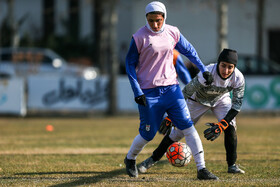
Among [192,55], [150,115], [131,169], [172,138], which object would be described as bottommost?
[131,169]

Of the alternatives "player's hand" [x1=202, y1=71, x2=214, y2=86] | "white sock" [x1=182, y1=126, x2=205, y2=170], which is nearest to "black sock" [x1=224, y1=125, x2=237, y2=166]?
"white sock" [x1=182, y1=126, x2=205, y2=170]

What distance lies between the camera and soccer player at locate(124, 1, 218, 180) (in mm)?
7652

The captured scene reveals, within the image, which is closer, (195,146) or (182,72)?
(195,146)

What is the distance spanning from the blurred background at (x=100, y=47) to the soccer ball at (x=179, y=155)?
12.2m

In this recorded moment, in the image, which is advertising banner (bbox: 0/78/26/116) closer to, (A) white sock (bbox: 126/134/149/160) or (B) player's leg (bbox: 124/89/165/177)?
(A) white sock (bbox: 126/134/149/160)

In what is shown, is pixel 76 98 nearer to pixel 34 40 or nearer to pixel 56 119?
pixel 56 119

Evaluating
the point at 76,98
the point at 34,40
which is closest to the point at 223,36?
the point at 76,98

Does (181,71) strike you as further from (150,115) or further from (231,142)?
(150,115)

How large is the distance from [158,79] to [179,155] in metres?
1.18

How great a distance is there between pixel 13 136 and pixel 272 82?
9.77 m

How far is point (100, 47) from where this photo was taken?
1125 inches

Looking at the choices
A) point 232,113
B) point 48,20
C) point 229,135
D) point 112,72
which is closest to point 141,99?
point 232,113

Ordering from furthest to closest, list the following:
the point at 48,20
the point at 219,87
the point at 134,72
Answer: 1. the point at 48,20
2. the point at 219,87
3. the point at 134,72

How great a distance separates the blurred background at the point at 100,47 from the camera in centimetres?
2086
